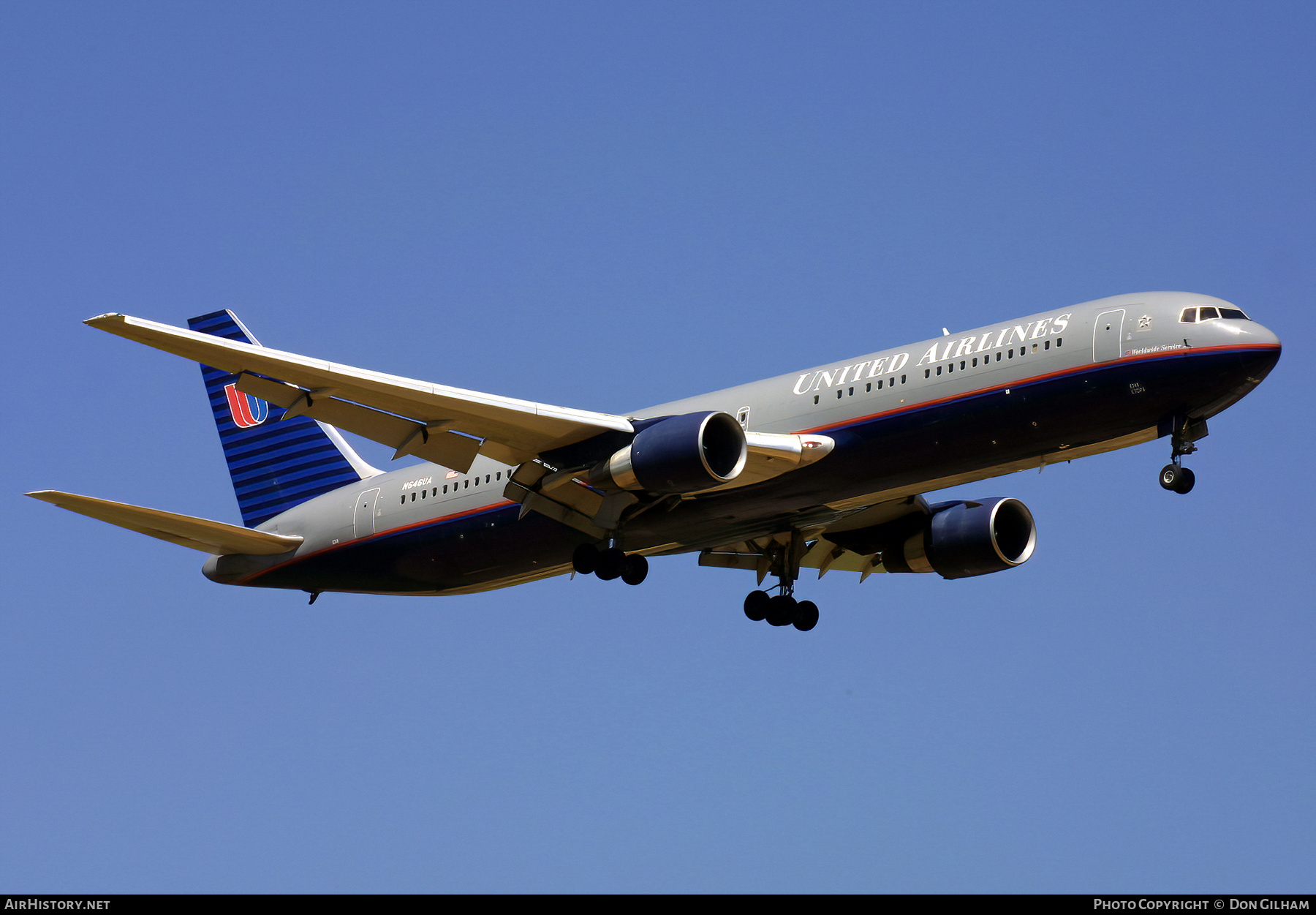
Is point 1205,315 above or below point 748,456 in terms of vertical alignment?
above

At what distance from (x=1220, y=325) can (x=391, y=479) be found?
18723 millimetres

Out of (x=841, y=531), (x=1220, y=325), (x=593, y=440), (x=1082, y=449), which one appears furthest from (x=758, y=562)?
(x=1220, y=325)

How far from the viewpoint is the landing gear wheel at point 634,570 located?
110 feet

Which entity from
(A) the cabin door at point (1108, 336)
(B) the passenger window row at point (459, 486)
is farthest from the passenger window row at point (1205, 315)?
(B) the passenger window row at point (459, 486)

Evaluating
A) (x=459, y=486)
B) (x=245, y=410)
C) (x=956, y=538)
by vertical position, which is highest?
(x=245, y=410)

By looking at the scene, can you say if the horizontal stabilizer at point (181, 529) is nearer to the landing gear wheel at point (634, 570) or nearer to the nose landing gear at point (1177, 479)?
the landing gear wheel at point (634, 570)

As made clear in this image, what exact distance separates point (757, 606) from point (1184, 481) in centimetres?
1117

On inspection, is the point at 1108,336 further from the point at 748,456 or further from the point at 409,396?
the point at 409,396

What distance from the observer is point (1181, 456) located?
2922cm

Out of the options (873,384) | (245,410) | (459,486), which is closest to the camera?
(873,384)

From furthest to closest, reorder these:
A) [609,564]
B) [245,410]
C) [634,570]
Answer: [245,410] → [634,570] → [609,564]

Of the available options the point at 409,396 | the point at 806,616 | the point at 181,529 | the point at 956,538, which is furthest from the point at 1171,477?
the point at 181,529

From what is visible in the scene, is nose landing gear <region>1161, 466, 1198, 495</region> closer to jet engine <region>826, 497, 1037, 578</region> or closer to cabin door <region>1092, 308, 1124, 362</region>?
cabin door <region>1092, 308, 1124, 362</region>

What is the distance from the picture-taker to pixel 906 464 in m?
30.3
